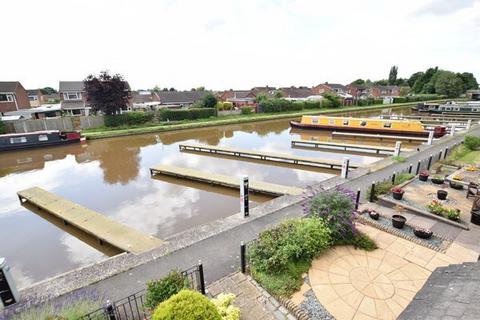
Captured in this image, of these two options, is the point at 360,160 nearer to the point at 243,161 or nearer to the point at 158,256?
the point at 243,161

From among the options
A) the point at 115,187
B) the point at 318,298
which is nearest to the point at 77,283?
the point at 318,298

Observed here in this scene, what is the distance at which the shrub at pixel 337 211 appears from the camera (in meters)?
6.11

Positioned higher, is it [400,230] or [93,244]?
[400,230]

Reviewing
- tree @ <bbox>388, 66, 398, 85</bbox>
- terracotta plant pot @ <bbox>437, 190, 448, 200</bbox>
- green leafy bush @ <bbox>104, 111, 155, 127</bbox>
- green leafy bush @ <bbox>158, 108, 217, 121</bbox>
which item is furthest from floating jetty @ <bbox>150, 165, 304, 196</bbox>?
tree @ <bbox>388, 66, 398, 85</bbox>

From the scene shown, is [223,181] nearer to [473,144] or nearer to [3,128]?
[473,144]

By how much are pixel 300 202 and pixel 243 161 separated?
8.34 meters

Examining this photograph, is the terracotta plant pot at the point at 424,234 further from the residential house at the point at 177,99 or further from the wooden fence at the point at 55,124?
the residential house at the point at 177,99

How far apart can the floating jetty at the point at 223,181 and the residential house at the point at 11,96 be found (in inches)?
1236

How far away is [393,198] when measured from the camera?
8.49 metres

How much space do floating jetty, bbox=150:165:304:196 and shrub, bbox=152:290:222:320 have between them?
23.0 ft

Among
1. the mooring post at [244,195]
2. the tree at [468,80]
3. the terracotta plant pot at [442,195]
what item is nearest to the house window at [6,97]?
the mooring post at [244,195]

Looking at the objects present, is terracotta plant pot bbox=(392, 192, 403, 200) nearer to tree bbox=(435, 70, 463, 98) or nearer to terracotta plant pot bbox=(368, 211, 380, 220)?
terracotta plant pot bbox=(368, 211, 380, 220)

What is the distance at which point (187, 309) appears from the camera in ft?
10.3

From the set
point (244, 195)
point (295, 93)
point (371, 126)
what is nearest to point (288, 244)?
point (244, 195)
